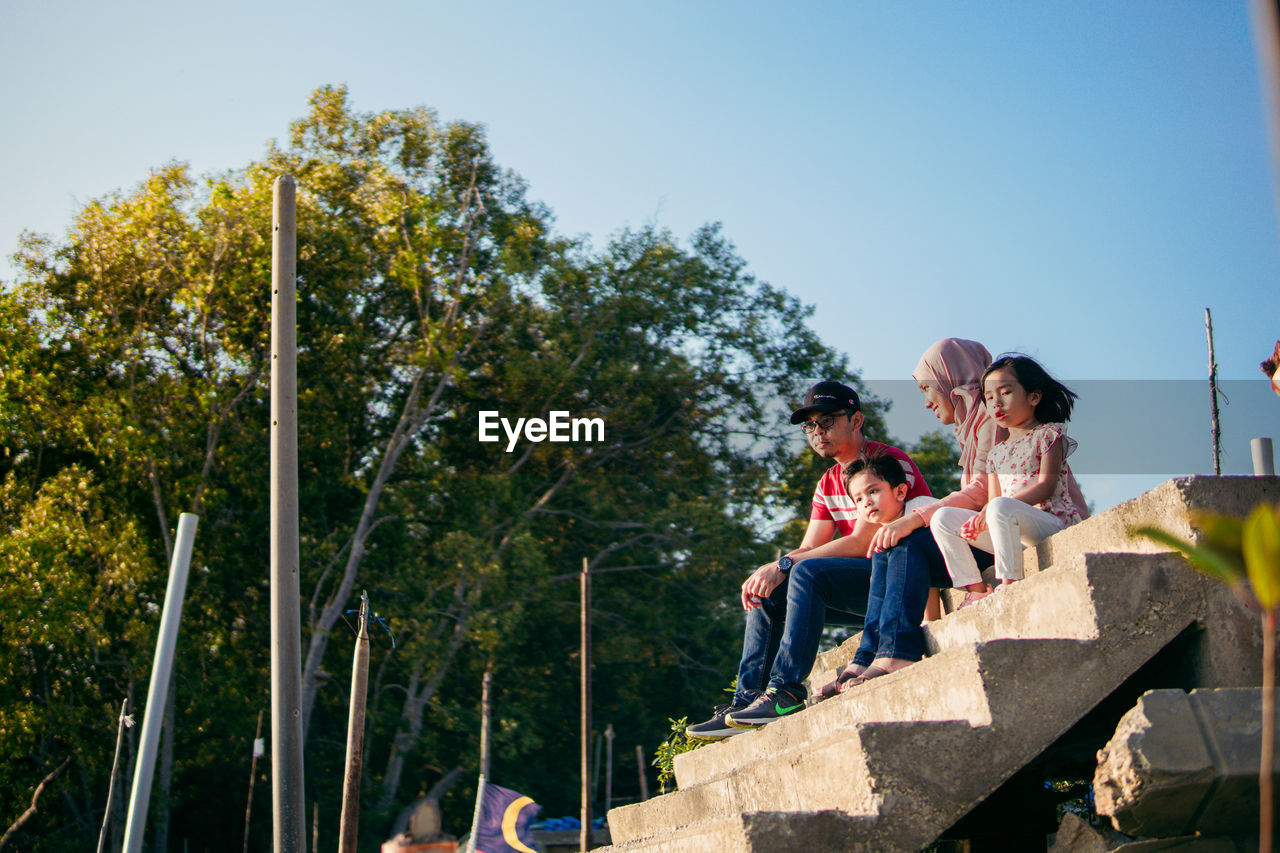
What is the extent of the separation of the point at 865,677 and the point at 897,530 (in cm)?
51

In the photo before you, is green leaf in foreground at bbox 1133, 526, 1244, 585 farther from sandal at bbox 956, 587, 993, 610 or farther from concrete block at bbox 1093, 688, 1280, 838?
sandal at bbox 956, 587, 993, 610

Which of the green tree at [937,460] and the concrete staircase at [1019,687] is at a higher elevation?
the green tree at [937,460]

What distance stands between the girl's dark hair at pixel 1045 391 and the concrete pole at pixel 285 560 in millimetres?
3966

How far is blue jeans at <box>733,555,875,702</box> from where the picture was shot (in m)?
4.32

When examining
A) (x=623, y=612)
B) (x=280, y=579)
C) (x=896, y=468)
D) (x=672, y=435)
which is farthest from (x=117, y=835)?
(x=896, y=468)

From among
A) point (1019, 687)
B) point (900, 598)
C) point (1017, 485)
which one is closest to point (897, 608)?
point (900, 598)

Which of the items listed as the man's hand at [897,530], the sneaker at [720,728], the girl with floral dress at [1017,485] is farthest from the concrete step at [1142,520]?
the sneaker at [720,728]

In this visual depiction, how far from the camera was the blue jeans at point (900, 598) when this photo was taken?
153 inches

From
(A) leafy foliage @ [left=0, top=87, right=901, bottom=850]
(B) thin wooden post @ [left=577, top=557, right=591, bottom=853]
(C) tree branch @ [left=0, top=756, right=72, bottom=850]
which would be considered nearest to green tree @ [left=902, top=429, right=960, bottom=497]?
(A) leafy foliage @ [left=0, top=87, right=901, bottom=850]

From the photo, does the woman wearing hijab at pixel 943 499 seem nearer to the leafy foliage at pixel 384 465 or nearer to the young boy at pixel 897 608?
the young boy at pixel 897 608

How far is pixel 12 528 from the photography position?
68.7 feet

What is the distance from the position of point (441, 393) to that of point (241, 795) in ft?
36.6

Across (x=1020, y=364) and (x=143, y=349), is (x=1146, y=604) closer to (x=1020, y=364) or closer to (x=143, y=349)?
(x=1020, y=364)

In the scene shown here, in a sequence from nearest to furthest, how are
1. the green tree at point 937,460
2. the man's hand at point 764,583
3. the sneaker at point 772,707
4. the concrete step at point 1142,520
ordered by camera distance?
the concrete step at point 1142,520 < the sneaker at point 772,707 < the man's hand at point 764,583 < the green tree at point 937,460
